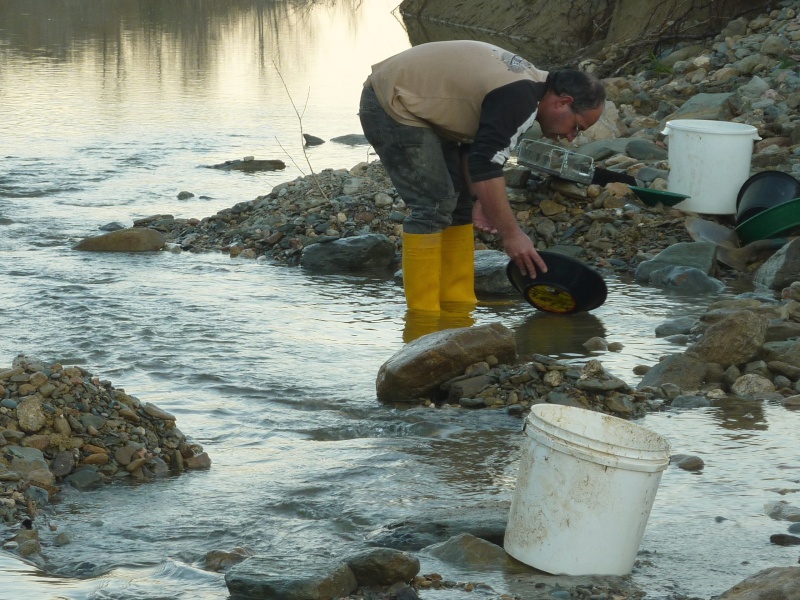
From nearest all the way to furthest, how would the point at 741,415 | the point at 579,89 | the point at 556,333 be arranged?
the point at 741,415
the point at 579,89
the point at 556,333

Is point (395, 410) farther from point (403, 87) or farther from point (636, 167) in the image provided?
point (636, 167)

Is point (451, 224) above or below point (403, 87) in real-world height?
below

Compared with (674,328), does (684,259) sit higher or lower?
higher

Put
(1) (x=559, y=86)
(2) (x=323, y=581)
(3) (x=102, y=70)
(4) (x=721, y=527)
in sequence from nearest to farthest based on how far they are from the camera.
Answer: (2) (x=323, y=581)
(4) (x=721, y=527)
(1) (x=559, y=86)
(3) (x=102, y=70)

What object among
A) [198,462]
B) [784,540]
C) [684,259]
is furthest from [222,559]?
[684,259]

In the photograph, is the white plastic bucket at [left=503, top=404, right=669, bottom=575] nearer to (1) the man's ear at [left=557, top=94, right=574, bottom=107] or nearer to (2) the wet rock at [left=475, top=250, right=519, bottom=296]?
(1) the man's ear at [left=557, top=94, right=574, bottom=107]

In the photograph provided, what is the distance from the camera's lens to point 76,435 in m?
4.29

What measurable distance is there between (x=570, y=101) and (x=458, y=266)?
4.39ft

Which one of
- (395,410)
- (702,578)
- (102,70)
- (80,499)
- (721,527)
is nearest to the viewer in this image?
(702,578)

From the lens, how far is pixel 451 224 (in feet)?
21.3

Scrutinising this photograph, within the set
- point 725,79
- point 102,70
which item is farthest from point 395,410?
point 102,70

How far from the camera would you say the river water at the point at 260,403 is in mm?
3607

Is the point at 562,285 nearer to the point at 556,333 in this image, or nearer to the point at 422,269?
the point at 556,333

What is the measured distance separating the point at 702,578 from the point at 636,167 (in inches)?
249
